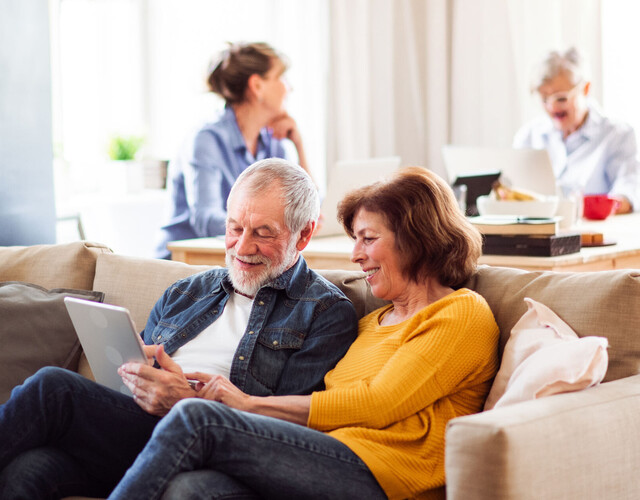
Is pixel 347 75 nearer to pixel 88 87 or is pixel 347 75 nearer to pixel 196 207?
pixel 88 87

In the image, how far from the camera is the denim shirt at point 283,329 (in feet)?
6.48

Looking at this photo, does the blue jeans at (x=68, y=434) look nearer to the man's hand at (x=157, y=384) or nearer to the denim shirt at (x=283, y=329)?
the man's hand at (x=157, y=384)

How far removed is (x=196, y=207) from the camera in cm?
357

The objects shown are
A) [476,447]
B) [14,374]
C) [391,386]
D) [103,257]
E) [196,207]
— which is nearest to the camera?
[476,447]

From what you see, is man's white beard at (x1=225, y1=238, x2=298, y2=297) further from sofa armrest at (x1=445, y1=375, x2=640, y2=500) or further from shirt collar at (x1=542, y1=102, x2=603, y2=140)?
shirt collar at (x1=542, y1=102, x2=603, y2=140)

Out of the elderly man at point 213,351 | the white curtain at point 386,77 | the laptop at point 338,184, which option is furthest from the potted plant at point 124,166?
the elderly man at point 213,351

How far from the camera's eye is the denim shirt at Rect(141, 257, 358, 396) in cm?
197

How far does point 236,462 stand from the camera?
5.26 ft

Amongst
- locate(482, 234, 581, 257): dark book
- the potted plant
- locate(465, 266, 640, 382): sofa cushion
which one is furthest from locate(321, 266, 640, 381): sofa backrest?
the potted plant

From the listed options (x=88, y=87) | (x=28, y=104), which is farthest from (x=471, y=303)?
(x=88, y=87)

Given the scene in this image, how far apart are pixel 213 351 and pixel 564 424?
0.88 meters

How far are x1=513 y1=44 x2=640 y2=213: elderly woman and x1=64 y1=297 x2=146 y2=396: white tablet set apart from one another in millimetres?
3069

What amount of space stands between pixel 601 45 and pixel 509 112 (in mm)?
650

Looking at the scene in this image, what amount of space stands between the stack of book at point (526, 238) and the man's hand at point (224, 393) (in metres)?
1.15
